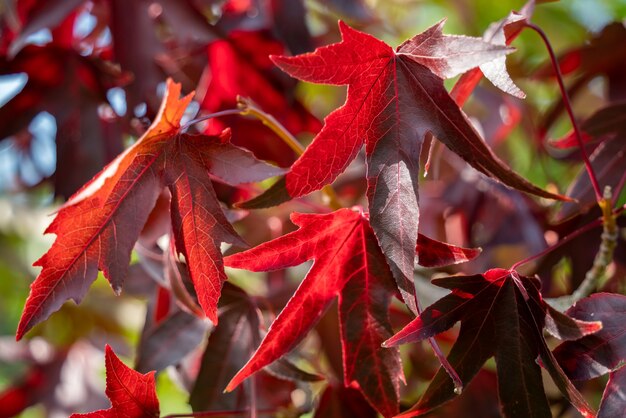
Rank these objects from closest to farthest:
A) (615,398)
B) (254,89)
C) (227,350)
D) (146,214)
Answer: (615,398), (146,214), (227,350), (254,89)

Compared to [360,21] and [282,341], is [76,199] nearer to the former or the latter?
[282,341]

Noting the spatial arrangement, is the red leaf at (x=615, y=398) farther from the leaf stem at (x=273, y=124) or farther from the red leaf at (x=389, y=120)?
the leaf stem at (x=273, y=124)

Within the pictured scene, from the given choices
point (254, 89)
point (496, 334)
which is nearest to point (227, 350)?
A: point (496, 334)

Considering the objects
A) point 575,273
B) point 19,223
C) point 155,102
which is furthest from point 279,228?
point 19,223

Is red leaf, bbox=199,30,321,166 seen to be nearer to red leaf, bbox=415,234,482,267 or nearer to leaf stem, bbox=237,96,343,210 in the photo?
leaf stem, bbox=237,96,343,210

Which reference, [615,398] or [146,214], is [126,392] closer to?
[146,214]

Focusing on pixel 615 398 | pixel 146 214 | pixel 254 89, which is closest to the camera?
pixel 615 398

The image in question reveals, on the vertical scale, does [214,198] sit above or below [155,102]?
above
